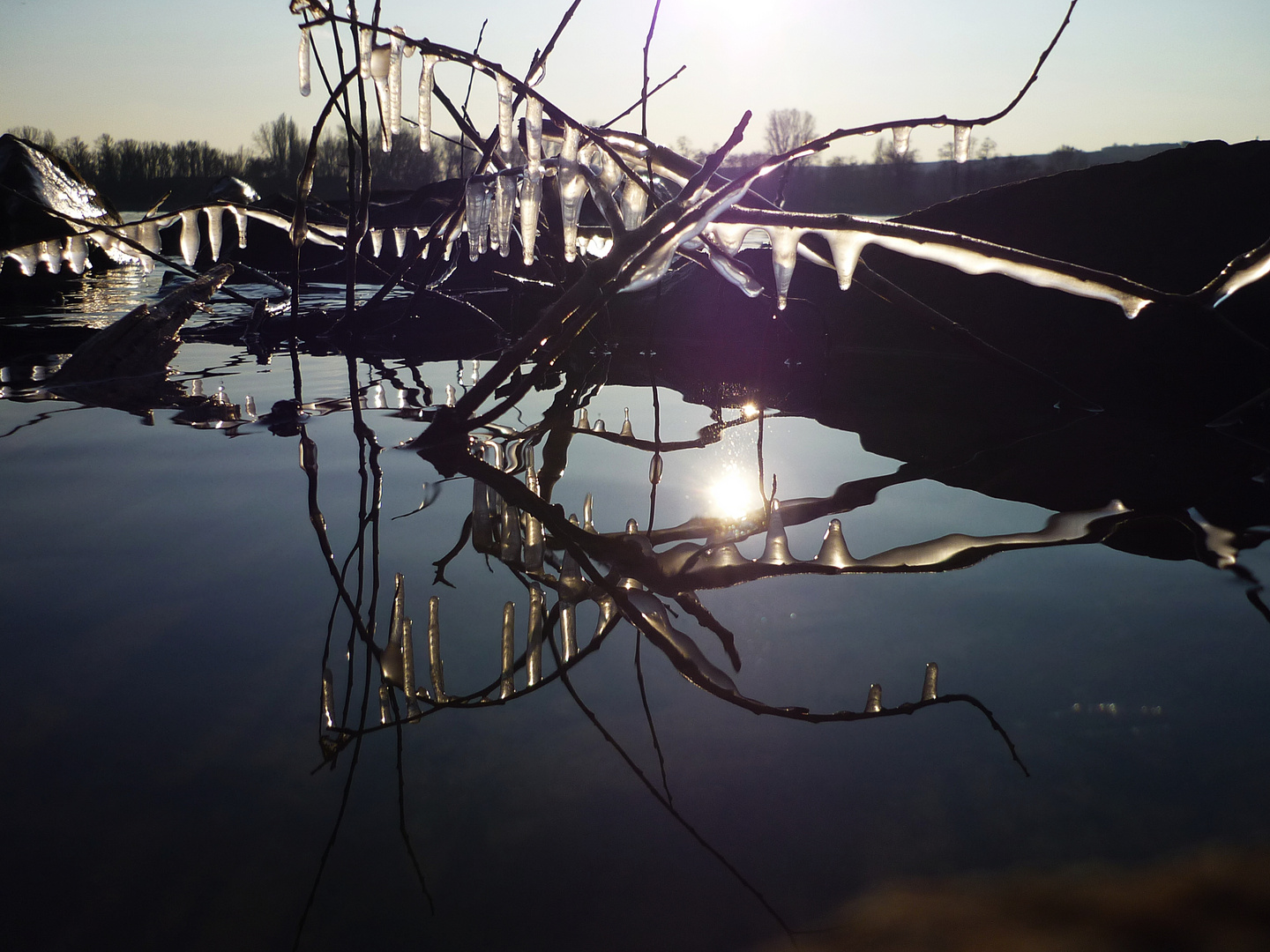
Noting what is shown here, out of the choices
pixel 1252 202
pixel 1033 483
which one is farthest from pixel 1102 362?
pixel 1033 483

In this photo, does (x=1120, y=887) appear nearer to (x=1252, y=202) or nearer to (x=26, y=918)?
(x=26, y=918)

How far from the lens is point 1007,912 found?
801mm

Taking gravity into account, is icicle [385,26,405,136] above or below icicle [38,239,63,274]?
above

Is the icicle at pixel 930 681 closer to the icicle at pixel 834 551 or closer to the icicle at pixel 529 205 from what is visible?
the icicle at pixel 834 551

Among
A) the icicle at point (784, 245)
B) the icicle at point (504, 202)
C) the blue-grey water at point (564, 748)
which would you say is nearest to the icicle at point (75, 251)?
the icicle at point (504, 202)

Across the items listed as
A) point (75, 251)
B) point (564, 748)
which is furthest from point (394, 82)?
point (564, 748)

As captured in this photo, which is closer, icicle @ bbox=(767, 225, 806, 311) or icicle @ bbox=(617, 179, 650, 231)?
icicle @ bbox=(767, 225, 806, 311)

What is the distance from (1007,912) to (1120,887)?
0.42 ft

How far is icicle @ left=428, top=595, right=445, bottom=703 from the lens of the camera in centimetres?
118

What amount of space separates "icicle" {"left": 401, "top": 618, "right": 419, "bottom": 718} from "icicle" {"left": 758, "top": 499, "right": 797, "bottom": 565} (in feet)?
2.39

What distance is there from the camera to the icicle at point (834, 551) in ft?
5.59

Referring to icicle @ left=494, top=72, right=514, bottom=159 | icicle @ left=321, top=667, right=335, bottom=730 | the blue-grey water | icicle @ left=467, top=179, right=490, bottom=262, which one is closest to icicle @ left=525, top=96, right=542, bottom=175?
icicle @ left=494, top=72, right=514, bottom=159

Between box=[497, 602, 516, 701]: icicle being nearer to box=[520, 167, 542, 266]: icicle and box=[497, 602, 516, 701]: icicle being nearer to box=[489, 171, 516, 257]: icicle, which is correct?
box=[520, 167, 542, 266]: icicle

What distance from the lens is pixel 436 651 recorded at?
51.4 inches
